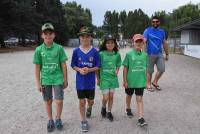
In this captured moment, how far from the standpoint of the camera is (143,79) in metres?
6.27

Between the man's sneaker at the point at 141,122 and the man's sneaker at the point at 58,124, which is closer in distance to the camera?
the man's sneaker at the point at 58,124

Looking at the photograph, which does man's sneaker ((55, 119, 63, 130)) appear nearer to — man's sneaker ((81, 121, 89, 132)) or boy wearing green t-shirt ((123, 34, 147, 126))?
man's sneaker ((81, 121, 89, 132))

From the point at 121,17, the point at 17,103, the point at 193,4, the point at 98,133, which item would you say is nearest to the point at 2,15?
the point at 17,103

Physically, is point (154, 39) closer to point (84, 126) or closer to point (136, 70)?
point (136, 70)

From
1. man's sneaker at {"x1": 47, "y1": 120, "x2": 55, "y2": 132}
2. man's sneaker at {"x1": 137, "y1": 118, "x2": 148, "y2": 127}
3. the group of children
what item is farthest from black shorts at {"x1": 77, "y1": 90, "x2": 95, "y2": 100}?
man's sneaker at {"x1": 137, "y1": 118, "x2": 148, "y2": 127}

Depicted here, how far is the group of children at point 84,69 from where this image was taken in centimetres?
569

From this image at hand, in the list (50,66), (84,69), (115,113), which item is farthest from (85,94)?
(115,113)

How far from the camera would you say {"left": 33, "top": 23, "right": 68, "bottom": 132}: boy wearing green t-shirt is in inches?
222

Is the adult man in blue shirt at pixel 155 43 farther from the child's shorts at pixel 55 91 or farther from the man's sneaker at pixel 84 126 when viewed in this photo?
the child's shorts at pixel 55 91

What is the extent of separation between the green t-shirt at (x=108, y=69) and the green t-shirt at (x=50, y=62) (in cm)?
83

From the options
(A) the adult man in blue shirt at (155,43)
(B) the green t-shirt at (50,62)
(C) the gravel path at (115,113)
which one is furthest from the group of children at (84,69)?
(A) the adult man in blue shirt at (155,43)

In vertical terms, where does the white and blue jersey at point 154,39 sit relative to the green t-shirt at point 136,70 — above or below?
above

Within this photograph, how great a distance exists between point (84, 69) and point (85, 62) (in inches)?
5.4

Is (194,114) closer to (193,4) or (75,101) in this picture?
(75,101)
